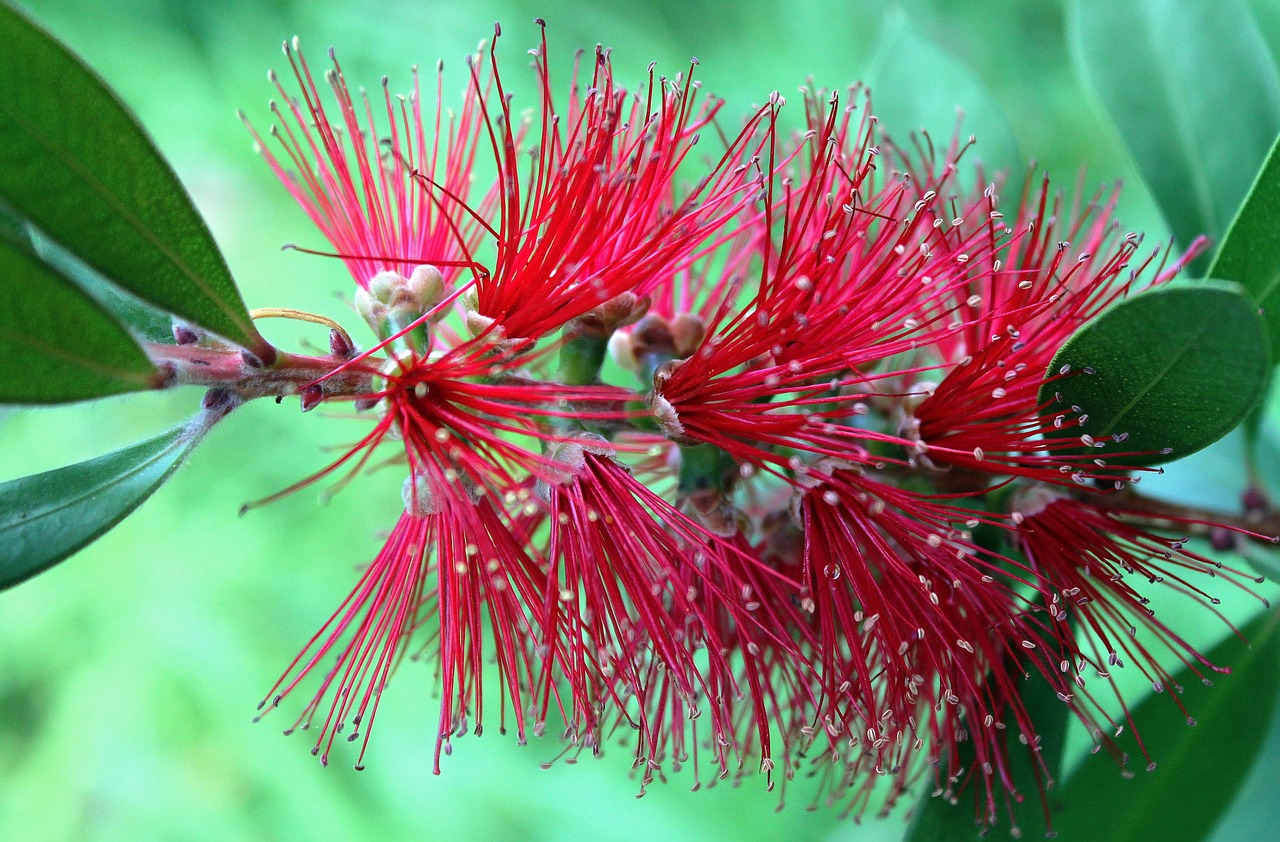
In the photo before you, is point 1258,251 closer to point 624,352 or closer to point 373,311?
point 624,352

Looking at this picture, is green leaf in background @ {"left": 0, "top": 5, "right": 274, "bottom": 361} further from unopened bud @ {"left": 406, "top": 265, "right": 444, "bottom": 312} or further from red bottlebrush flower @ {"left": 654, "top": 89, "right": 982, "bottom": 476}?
red bottlebrush flower @ {"left": 654, "top": 89, "right": 982, "bottom": 476}

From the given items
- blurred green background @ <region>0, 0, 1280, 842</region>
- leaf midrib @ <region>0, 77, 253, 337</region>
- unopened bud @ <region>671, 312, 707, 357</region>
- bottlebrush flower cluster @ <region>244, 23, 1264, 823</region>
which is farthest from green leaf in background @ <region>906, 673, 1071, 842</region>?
blurred green background @ <region>0, 0, 1280, 842</region>

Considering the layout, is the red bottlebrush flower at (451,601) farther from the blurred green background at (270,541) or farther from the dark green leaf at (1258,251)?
the blurred green background at (270,541)

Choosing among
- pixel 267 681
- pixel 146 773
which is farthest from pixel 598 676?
pixel 146 773

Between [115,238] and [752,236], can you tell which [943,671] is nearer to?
[752,236]

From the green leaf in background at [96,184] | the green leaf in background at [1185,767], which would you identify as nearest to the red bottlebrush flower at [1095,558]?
the green leaf in background at [1185,767]
